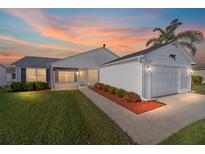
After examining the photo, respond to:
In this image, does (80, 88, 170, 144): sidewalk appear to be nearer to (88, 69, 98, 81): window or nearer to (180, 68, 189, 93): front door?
(180, 68, 189, 93): front door

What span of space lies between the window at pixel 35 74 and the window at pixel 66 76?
291 centimetres

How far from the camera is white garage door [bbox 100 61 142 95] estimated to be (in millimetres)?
8539

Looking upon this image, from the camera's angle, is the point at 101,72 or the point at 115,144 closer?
the point at 115,144

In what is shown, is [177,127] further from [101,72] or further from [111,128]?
[101,72]

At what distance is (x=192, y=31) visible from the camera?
16422mm

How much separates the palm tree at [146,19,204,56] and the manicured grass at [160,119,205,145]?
520 inches

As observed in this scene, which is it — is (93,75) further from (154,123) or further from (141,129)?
(141,129)

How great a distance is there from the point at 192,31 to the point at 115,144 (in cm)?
1944

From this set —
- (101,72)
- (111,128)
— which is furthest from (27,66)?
(111,128)

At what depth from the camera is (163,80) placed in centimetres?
942

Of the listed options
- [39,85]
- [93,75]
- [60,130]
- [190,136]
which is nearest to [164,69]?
[190,136]

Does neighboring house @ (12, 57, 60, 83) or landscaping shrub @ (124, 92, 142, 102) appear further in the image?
neighboring house @ (12, 57, 60, 83)

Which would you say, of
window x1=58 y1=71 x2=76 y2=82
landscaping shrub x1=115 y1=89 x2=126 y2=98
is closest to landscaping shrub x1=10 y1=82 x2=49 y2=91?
window x1=58 y1=71 x2=76 y2=82

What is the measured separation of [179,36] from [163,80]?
12.6 metres
